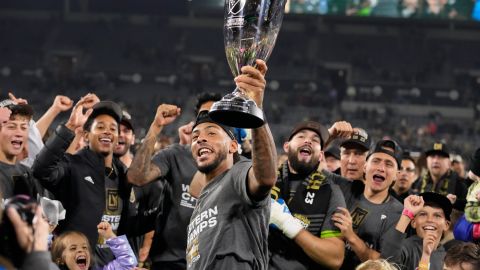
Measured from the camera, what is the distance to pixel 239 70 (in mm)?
3553

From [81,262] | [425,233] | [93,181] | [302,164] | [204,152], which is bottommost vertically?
[81,262]

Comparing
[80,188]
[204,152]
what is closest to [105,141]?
[80,188]

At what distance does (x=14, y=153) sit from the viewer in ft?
16.3

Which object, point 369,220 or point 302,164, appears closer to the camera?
point 302,164

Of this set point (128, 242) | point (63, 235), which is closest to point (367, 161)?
point (128, 242)

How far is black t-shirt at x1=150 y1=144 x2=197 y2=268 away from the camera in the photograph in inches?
207

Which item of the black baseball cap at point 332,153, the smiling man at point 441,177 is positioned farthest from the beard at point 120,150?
the smiling man at point 441,177

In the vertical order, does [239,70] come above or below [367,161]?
above

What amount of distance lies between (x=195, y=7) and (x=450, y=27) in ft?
37.4

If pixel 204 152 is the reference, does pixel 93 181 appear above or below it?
below

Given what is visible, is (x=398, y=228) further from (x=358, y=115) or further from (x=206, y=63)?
(x=206, y=63)

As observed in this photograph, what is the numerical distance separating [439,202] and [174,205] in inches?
68.2

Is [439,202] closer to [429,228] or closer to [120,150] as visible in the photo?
[429,228]

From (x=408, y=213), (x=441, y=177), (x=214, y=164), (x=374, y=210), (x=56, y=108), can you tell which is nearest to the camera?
(x=214, y=164)
